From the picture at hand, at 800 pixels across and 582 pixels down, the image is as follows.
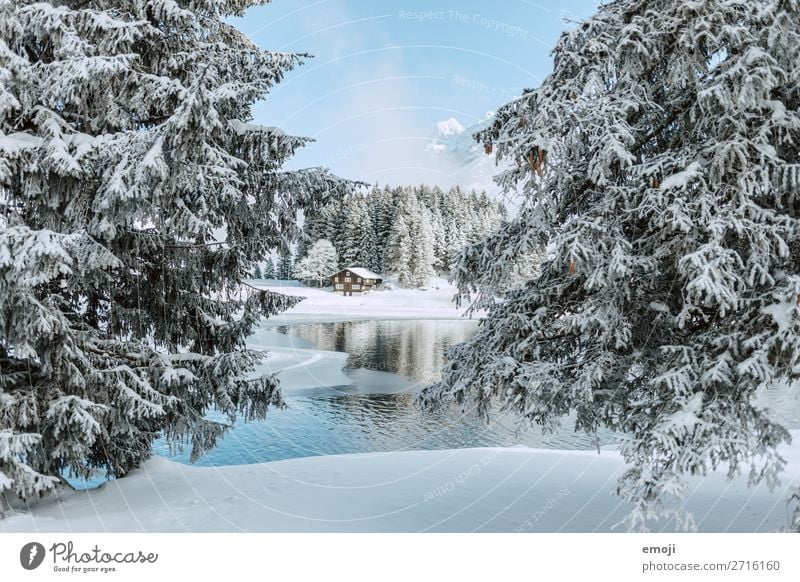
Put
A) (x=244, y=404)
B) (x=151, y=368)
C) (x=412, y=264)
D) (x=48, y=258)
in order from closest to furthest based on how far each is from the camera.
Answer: (x=48, y=258) → (x=151, y=368) → (x=244, y=404) → (x=412, y=264)

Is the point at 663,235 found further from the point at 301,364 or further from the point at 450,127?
the point at 301,364

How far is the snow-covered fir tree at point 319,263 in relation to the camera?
47.3ft

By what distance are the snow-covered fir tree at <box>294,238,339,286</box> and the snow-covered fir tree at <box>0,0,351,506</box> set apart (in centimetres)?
774

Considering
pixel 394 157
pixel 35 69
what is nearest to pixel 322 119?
pixel 394 157

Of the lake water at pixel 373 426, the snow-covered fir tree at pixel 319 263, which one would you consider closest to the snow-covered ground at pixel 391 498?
the lake water at pixel 373 426

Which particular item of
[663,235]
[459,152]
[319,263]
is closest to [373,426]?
[319,263]

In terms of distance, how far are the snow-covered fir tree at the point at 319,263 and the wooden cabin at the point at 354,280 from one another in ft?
1.21

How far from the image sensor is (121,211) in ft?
13.8

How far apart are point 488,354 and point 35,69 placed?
464 centimetres

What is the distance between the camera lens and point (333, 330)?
93.8 feet

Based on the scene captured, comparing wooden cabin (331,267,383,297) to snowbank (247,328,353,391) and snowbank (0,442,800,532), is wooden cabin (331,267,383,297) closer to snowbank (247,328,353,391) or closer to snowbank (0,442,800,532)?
snowbank (247,328,353,391)

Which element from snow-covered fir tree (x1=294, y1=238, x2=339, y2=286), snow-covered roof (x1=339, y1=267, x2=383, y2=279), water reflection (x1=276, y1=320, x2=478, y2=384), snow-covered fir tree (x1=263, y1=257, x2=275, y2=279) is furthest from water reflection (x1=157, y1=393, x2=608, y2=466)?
snow-covered roof (x1=339, y1=267, x2=383, y2=279)

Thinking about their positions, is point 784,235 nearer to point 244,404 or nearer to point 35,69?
point 244,404

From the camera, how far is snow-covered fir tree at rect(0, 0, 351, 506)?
13.2 ft
